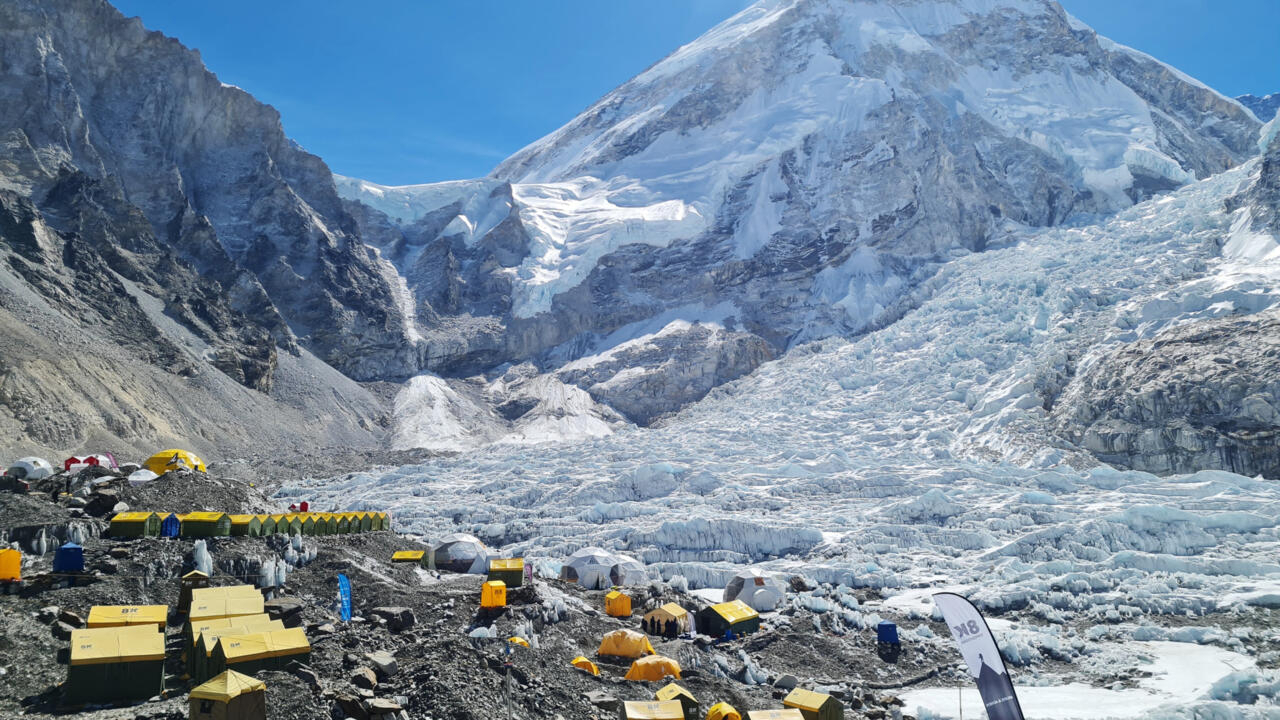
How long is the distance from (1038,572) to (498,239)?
90.7m

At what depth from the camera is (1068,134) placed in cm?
10025

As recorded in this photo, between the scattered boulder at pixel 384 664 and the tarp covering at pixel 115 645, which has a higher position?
the tarp covering at pixel 115 645

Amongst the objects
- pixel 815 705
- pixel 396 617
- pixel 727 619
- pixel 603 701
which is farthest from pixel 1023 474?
pixel 396 617

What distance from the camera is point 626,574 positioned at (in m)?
28.7

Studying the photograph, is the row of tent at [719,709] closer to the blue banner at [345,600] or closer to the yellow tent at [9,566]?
the blue banner at [345,600]

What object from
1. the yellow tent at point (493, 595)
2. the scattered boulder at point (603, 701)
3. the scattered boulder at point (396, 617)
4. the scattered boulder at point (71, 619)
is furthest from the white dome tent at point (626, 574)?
the scattered boulder at point (71, 619)

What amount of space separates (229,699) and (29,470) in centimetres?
2316

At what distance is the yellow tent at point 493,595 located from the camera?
19484 mm

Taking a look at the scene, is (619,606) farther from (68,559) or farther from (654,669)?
(68,559)

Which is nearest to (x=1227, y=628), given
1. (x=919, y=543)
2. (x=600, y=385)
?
(x=919, y=543)

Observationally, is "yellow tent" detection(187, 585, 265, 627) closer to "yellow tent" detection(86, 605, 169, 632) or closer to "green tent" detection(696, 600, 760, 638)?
"yellow tent" detection(86, 605, 169, 632)

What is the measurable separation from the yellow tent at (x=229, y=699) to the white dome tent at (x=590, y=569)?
705 inches

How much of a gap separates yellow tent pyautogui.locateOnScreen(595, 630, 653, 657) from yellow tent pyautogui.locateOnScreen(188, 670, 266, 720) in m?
9.12

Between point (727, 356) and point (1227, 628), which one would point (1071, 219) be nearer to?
point (727, 356)
